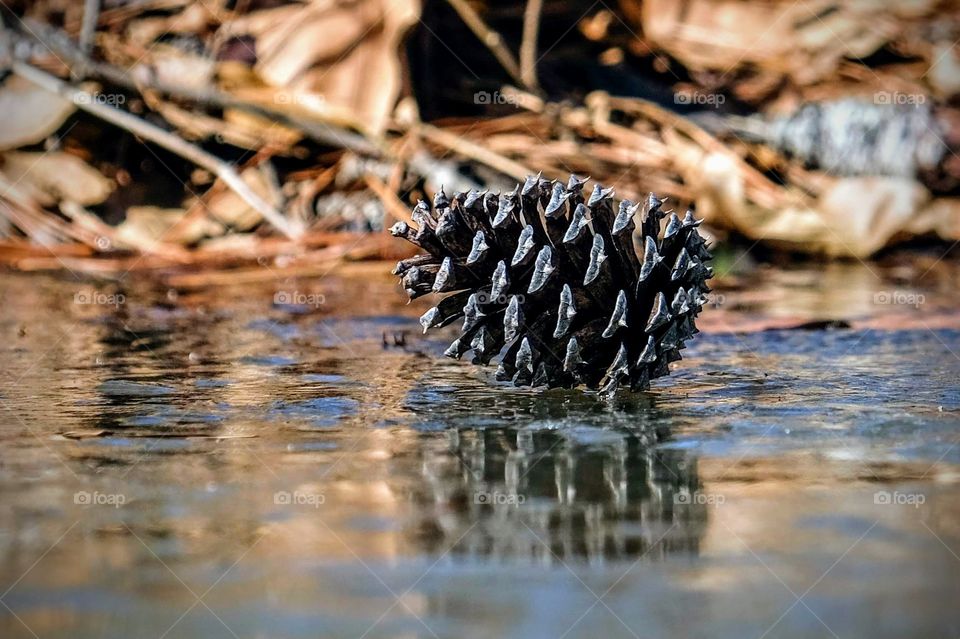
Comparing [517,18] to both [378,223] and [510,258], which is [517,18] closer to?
[378,223]

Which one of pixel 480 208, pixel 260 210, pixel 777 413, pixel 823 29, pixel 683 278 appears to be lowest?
pixel 777 413

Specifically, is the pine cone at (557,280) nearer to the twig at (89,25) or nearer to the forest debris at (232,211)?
the forest debris at (232,211)

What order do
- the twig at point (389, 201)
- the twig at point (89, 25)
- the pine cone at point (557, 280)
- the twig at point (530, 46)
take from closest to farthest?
the pine cone at point (557, 280) → the twig at point (389, 201) → the twig at point (89, 25) → the twig at point (530, 46)

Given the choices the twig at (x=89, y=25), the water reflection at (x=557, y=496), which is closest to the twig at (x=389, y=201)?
the twig at (x=89, y=25)

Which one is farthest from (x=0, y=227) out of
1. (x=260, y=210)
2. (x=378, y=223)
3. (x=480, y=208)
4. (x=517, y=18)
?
(x=480, y=208)

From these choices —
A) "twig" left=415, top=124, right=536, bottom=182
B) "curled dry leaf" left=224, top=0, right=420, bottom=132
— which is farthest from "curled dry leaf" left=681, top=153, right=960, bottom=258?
"curled dry leaf" left=224, top=0, right=420, bottom=132

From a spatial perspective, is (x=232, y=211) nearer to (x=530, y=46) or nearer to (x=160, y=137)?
(x=160, y=137)
